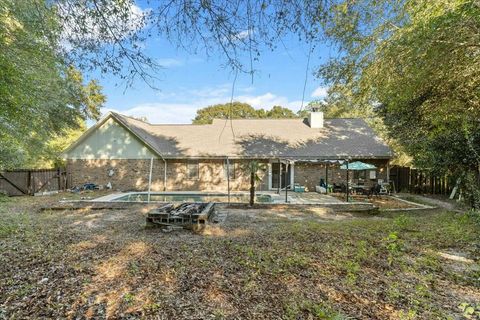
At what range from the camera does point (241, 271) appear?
4.69 m

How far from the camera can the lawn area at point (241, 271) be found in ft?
11.6

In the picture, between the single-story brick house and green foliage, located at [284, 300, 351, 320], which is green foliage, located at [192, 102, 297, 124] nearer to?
the single-story brick house

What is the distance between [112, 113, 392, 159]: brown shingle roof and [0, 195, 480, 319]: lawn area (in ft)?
33.4

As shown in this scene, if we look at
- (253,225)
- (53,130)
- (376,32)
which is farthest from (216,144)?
(376,32)

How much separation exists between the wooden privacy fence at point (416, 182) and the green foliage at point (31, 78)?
17682 millimetres

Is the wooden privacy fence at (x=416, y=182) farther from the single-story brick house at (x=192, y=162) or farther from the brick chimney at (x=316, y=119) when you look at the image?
the brick chimney at (x=316, y=119)

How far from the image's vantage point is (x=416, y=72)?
249 inches

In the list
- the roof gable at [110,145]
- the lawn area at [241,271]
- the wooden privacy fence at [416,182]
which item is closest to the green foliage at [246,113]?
the roof gable at [110,145]

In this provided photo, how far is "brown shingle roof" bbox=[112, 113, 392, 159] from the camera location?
1811 centimetres

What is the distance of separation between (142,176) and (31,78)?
11084mm

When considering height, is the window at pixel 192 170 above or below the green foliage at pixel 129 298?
above

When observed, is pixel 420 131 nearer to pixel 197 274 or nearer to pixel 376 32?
pixel 376 32

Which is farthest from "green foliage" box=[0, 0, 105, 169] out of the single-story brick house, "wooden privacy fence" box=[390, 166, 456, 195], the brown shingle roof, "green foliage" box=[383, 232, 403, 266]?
"wooden privacy fence" box=[390, 166, 456, 195]

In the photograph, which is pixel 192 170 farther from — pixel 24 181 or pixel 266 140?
pixel 24 181
